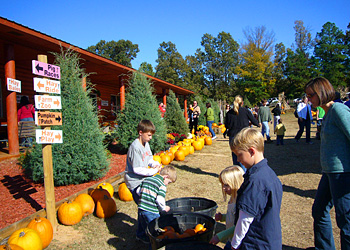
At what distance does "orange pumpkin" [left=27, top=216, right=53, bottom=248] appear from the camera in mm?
3023

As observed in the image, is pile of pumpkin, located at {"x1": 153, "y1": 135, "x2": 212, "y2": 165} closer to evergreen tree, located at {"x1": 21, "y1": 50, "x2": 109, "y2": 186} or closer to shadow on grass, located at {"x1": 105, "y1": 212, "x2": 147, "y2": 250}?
evergreen tree, located at {"x1": 21, "y1": 50, "x2": 109, "y2": 186}

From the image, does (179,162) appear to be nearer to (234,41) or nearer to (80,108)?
(80,108)

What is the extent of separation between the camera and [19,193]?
14.4ft

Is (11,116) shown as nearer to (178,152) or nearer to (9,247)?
(178,152)

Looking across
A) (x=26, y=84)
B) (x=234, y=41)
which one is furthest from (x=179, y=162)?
(x=234, y=41)

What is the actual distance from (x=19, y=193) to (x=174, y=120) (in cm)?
751

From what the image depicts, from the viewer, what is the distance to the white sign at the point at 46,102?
3293mm

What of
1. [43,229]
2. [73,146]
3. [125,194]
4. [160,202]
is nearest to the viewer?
[160,202]

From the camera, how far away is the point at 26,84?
10938 mm

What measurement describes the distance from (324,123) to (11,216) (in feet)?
13.4

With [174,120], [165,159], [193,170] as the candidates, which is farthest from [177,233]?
[174,120]

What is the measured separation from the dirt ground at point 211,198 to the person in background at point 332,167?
2.23 ft

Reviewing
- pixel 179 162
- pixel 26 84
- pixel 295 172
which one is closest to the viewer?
pixel 295 172

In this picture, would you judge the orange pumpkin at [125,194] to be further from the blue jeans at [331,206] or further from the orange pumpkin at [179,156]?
the orange pumpkin at [179,156]
